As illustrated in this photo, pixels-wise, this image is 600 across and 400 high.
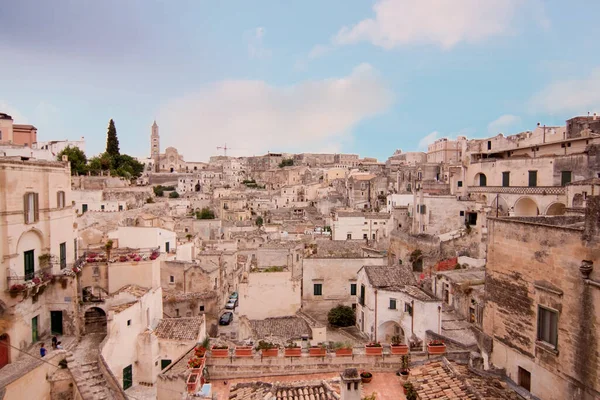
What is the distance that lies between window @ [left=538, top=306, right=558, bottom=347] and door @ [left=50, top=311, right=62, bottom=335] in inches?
695

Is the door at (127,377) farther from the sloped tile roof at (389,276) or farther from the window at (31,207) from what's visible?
the sloped tile roof at (389,276)

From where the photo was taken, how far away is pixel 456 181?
38906 millimetres

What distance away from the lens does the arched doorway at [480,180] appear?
117ft

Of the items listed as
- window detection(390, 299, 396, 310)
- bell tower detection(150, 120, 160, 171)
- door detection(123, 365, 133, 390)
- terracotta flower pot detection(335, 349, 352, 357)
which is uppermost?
bell tower detection(150, 120, 160, 171)

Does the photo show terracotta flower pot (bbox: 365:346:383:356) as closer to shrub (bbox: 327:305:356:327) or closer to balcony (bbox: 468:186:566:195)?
shrub (bbox: 327:305:356:327)

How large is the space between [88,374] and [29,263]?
18.0ft

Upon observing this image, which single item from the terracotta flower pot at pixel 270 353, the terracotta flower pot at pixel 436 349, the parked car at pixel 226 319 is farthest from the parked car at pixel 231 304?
the terracotta flower pot at pixel 436 349

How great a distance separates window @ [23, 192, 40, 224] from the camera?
50.4 ft

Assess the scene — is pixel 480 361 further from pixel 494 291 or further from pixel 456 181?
pixel 456 181

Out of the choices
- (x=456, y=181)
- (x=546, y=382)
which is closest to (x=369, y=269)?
(x=546, y=382)

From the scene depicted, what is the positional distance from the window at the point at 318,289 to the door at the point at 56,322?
43.5 ft

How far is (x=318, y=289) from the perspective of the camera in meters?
24.0

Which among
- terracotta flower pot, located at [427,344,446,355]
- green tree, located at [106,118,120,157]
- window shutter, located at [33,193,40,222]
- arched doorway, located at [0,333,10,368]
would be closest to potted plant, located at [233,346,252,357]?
terracotta flower pot, located at [427,344,446,355]

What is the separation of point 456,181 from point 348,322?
2233cm
